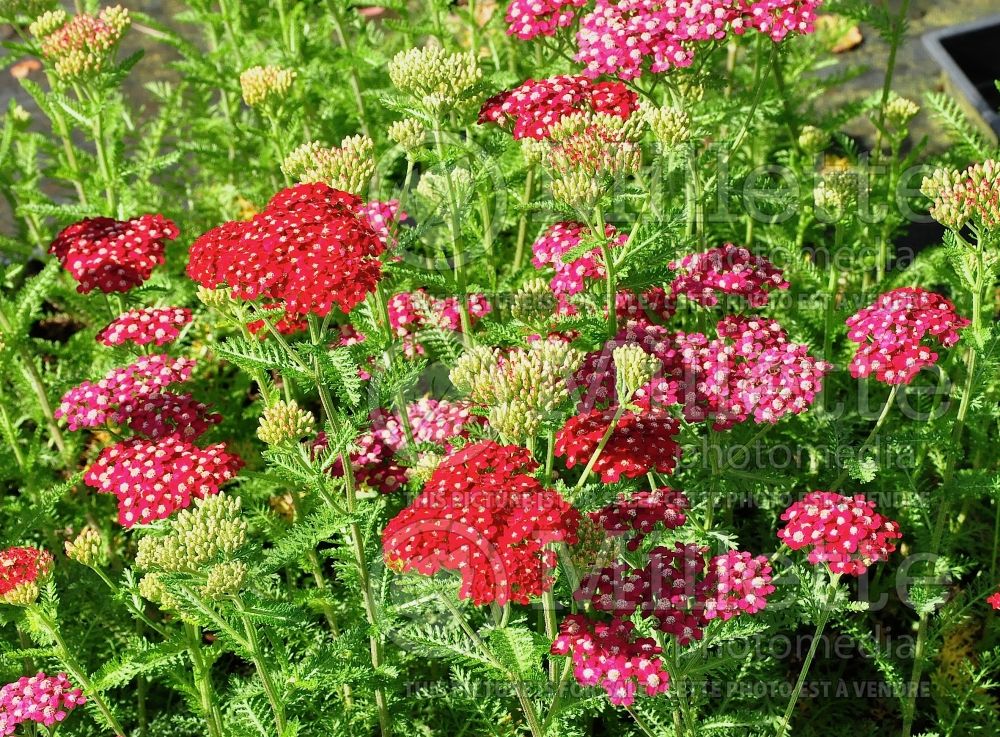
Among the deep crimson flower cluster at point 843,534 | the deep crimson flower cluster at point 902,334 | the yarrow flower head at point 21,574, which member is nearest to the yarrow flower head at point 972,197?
the deep crimson flower cluster at point 902,334

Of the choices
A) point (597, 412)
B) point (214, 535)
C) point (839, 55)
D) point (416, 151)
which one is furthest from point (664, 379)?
point (839, 55)

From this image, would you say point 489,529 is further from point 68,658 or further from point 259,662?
point 68,658

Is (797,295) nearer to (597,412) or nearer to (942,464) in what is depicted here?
(942,464)

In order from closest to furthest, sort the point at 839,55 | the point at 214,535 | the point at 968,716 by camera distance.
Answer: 1. the point at 214,535
2. the point at 968,716
3. the point at 839,55

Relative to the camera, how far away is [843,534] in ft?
10.1

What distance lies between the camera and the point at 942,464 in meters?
4.27

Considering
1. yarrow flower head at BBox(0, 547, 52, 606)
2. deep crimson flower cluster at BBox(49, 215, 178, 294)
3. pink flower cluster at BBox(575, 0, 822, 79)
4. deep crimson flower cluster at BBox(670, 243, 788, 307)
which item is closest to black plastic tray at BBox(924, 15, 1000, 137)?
pink flower cluster at BBox(575, 0, 822, 79)

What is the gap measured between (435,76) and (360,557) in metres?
1.47

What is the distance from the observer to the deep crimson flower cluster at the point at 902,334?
3.41 meters

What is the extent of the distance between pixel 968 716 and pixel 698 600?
1682mm

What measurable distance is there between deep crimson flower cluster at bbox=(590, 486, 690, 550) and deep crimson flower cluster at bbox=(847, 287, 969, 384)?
0.75 m

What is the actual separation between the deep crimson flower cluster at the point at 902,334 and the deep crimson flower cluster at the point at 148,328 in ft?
7.32

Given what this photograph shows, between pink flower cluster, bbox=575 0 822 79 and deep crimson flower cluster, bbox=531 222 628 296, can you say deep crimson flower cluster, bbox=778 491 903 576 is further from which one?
pink flower cluster, bbox=575 0 822 79

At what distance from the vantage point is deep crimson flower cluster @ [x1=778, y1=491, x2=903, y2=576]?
3066mm
